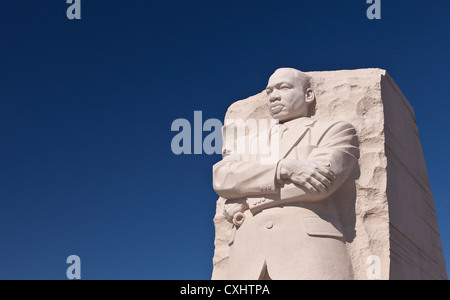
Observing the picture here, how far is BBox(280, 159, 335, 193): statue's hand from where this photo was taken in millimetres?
5668

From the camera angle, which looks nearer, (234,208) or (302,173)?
(302,173)

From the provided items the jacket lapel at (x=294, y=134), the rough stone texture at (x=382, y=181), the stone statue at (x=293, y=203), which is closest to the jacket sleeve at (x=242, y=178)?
the stone statue at (x=293, y=203)

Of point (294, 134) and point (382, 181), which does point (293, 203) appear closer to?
point (294, 134)

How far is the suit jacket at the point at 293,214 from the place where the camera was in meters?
5.62

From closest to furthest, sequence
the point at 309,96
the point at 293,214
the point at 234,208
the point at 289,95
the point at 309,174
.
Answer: the point at 309,174
the point at 293,214
the point at 234,208
the point at 289,95
the point at 309,96

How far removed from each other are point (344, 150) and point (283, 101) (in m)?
0.95

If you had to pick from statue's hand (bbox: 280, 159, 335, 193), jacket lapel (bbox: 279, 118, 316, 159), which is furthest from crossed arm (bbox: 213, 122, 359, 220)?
jacket lapel (bbox: 279, 118, 316, 159)

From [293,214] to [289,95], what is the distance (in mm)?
1418

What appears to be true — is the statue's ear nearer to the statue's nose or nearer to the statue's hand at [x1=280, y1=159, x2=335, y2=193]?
the statue's nose

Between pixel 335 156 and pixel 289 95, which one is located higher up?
pixel 289 95

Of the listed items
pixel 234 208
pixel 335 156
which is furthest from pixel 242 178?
pixel 335 156

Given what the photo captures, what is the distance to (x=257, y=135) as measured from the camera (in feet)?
21.7

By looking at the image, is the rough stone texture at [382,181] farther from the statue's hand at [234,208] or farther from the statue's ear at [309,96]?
the statue's hand at [234,208]

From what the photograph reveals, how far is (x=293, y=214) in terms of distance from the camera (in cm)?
579
